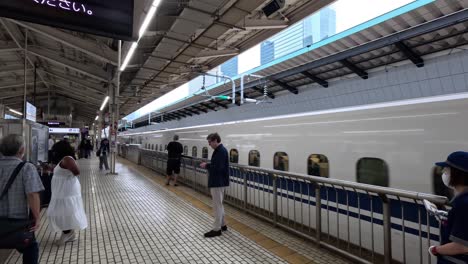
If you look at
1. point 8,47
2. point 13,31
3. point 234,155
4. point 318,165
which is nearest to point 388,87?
point 234,155

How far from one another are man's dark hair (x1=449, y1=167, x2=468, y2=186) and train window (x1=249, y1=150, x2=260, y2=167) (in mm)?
5069

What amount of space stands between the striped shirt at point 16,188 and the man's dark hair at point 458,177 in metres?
3.17

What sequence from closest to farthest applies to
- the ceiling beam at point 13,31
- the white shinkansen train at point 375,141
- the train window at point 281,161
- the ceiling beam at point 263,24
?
1. the white shinkansen train at point 375,141
2. the train window at point 281,161
3. the ceiling beam at point 263,24
4. the ceiling beam at point 13,31

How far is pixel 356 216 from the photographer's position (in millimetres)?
4141

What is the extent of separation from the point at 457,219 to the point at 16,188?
3.28 m

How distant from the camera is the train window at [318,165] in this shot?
4.92 metres

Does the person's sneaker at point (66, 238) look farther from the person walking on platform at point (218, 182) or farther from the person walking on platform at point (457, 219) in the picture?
the person walking on platform at point (457, 219)

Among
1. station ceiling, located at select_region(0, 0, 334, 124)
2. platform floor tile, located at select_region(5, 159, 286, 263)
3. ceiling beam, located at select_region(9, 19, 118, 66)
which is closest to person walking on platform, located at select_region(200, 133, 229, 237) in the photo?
platform floor tile, located at select_region(5, 159, 286, 263)

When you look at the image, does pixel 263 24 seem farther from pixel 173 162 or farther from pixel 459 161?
pixel 459 161

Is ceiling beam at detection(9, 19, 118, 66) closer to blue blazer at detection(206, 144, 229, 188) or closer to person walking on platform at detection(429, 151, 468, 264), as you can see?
blue blazer at detection(206, 144, 229, 188)

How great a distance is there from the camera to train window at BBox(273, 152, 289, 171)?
5.87 meters

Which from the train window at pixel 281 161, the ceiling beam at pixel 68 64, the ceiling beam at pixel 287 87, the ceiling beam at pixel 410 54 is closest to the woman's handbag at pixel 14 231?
the train window at pixel 281 161

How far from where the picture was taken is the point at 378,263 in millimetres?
3840

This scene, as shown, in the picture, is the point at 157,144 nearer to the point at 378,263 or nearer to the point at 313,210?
the point at 313,210
